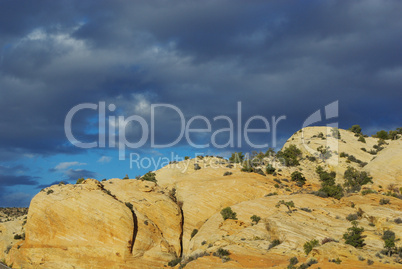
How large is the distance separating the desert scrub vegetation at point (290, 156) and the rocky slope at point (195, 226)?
1434 centimetres

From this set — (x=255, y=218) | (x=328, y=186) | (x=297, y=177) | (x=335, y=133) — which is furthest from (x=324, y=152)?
(x=255, y=218)

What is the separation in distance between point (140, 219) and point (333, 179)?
3456 cm

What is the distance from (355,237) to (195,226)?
1970 cm

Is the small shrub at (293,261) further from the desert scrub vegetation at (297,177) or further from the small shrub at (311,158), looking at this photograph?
the small shrub at (311,158)

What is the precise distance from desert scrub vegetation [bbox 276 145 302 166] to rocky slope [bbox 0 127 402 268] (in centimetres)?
1434

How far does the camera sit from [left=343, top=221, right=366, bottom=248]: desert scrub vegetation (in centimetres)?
2642

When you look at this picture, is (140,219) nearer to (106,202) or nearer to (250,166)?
(106,202)

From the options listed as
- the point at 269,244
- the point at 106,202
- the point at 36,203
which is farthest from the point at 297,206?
the point at 36,203

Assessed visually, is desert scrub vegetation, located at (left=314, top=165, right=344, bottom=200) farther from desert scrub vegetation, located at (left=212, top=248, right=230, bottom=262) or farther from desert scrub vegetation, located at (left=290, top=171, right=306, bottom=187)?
desert scrub vegetation, located at (left=212, top=248, right=230, bottom=262)

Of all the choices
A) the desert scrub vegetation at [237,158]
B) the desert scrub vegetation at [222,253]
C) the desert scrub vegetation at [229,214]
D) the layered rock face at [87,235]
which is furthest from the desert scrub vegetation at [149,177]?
the desert scrub vegetation at [222,253]

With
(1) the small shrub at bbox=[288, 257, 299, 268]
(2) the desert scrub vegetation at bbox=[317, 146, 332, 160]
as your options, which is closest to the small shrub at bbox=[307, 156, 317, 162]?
(2) the desert scrub vegetation at bbox=[317, 146, 332, 160]

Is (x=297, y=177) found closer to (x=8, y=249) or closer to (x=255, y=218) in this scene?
(x=255, y=218)

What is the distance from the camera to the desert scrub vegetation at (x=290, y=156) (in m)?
61.5

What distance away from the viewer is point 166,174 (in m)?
60.2
